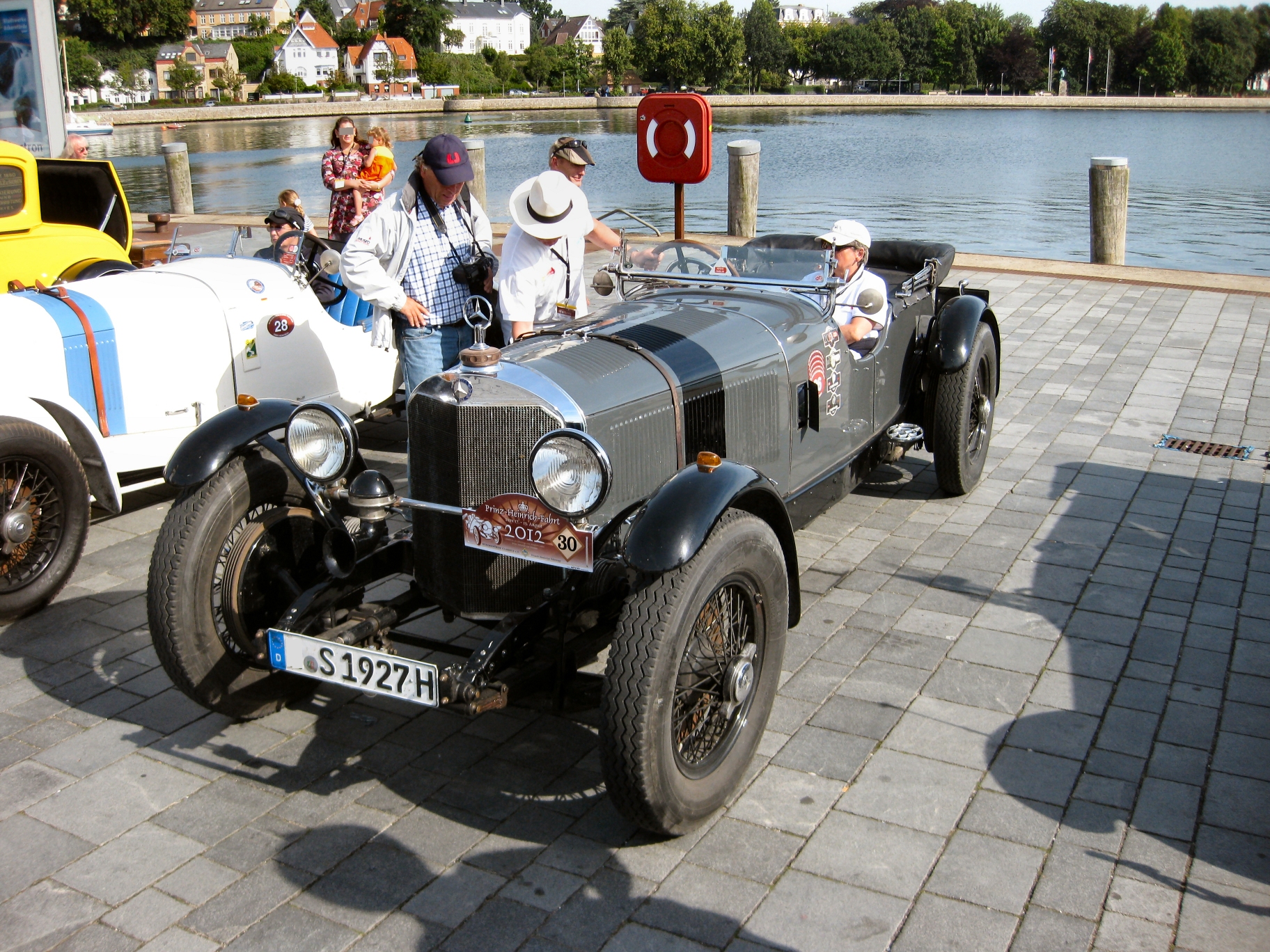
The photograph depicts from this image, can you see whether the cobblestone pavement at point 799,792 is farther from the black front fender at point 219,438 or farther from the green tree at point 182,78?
the green tree at point 182,78

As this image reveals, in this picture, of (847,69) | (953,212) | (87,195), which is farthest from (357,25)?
(87,195)

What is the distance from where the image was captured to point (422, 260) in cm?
510

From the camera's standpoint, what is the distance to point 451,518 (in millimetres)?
3398

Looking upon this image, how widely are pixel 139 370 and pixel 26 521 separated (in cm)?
110

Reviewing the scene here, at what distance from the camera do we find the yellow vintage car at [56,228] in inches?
241

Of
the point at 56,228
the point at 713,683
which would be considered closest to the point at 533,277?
the point at 713,683

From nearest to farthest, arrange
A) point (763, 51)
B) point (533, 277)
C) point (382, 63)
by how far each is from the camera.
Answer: point (533, 277) → point (763, 51) → point (382, 63)

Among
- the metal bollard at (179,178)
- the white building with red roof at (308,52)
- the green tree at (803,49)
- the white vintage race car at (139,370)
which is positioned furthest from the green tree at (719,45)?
the white vintage race car at (139,370)

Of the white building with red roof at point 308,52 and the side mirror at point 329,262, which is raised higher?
the white building with red roof at point 308,52

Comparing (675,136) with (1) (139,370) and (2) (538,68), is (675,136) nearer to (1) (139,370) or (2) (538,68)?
(1) (139,370)

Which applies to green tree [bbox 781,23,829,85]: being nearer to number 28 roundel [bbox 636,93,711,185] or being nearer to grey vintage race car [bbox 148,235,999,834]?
number 28 roundel [bbox 636,93,711,185]

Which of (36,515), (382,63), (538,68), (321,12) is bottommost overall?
(36,515)

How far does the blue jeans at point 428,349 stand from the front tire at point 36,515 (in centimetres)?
150

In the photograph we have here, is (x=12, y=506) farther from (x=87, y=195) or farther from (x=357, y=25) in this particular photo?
(x=357, y=25)
